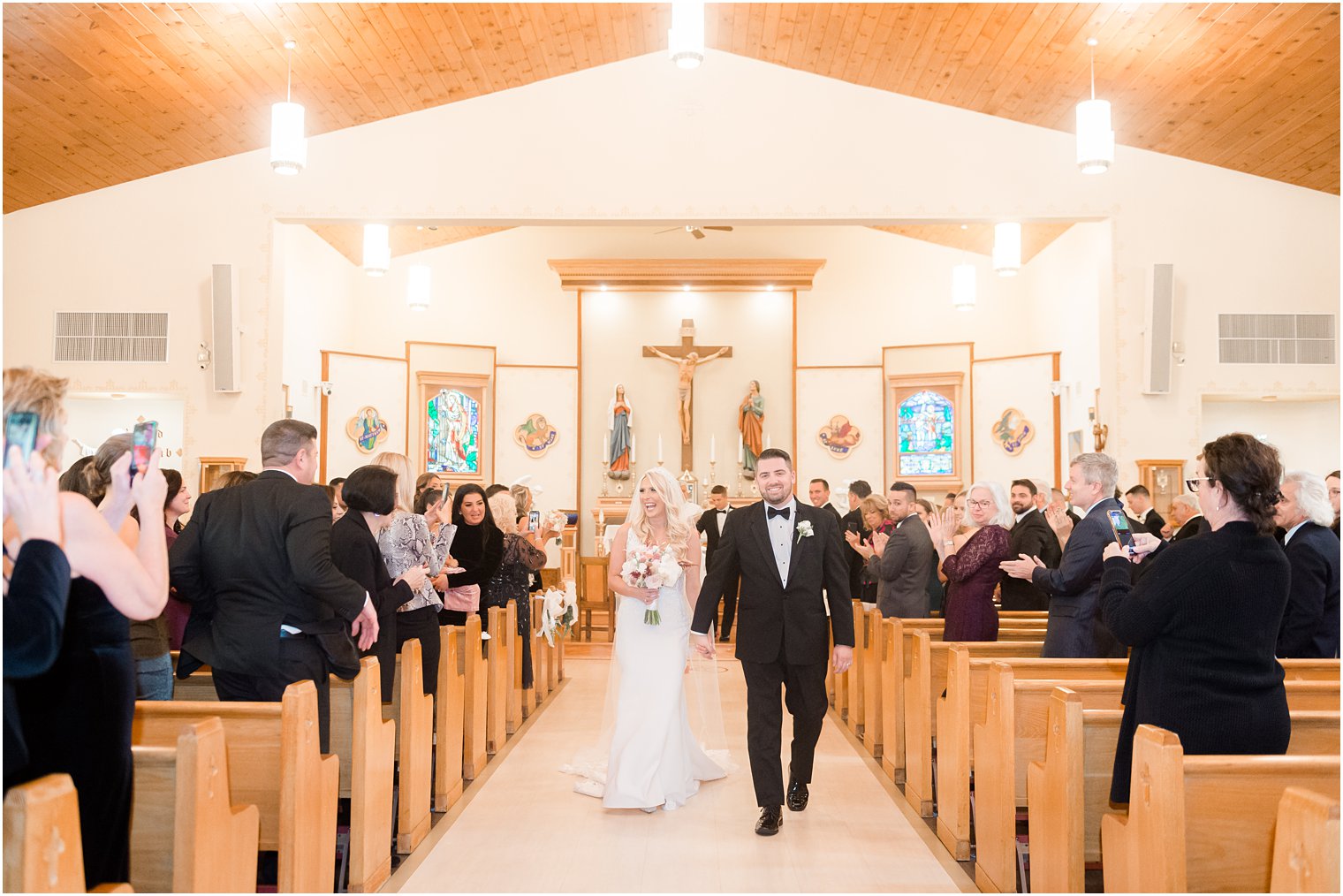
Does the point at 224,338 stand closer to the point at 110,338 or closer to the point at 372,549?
the point at 110,338

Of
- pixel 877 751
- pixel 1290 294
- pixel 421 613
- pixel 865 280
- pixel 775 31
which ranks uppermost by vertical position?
pixel 775 31

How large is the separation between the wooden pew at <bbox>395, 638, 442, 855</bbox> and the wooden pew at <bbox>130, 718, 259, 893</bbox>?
158cm

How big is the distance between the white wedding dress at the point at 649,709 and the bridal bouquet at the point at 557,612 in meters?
2.37

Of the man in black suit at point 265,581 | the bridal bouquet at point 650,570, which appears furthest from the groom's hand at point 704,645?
the man in black suit at point 265,581

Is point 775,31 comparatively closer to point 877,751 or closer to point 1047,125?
point 1047,125

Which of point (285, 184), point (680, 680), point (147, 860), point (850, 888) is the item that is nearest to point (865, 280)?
point (285, 184)

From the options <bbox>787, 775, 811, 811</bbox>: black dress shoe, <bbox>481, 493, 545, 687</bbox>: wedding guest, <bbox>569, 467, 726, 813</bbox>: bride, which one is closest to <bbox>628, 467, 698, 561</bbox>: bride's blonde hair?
<bbox>569, 467, 726, 813</bbox>: bride

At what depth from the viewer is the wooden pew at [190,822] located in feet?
7.78

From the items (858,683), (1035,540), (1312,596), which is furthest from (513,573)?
(1312,596)

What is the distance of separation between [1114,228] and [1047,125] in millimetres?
1068

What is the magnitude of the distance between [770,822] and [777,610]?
851 mm

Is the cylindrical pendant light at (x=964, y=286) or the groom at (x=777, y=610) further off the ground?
the cylindrical pendant light at (x=964, y=286)

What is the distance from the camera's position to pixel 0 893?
1.77 m

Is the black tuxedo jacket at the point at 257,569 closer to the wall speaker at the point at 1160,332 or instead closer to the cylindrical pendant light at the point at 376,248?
the cylindrical pendant light at the point at 376,248
